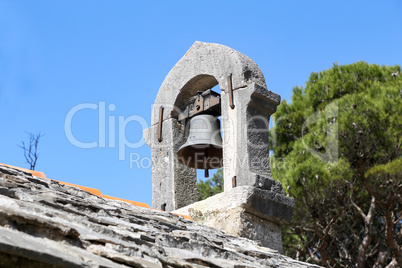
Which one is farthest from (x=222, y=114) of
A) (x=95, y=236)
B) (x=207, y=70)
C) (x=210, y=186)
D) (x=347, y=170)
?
(x=210, y=186)

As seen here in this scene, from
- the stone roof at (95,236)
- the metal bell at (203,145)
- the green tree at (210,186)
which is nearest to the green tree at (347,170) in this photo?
the green tree at (210,186)

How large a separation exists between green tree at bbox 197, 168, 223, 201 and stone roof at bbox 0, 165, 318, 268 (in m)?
8.67

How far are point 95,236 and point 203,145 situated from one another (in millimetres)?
2788

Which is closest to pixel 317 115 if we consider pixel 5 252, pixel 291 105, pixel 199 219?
pixel 291 105

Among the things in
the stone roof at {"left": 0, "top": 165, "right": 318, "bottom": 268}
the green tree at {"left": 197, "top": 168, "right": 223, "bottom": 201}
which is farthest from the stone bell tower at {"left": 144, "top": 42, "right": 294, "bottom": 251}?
the green tree at {"left": 197, "top": 168, "right": 223, "bottom": 201}

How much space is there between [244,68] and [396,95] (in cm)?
559

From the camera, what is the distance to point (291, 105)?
1148 cm

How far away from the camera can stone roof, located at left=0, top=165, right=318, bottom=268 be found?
1.75 m

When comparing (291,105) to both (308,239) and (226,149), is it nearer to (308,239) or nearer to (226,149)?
(308,239)

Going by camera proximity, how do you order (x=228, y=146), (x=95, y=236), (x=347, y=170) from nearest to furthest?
(x=95, y=236) → (x=228, y=146) → (x=347, y=170)

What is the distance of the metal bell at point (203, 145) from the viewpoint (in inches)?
195

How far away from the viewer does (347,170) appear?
952 cm

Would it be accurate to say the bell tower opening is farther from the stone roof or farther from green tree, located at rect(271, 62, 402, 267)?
green tree, located at rect(271, 62, 402, 267)

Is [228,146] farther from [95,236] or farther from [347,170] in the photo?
[347,170]
